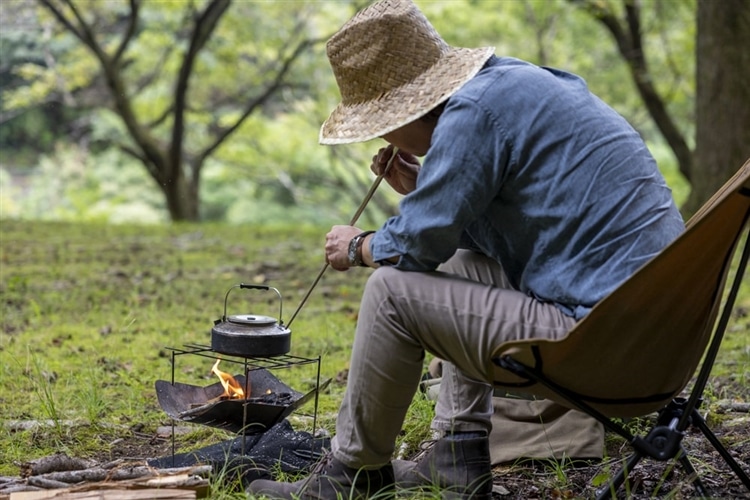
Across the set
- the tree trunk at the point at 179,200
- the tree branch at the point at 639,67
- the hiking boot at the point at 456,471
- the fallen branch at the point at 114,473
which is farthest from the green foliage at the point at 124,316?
the tree branch at the point at 639,67

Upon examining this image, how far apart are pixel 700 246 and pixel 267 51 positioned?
13114 mm

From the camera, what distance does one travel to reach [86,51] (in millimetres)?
15031

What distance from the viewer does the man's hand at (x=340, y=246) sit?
2352mm

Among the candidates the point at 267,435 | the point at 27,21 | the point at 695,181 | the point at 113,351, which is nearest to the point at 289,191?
the point at 27,21

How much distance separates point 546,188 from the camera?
212 centimetres

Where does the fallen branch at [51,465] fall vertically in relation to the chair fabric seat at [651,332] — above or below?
below

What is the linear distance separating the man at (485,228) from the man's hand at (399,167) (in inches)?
10.8

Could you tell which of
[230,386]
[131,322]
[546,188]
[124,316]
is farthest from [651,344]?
[124,316]

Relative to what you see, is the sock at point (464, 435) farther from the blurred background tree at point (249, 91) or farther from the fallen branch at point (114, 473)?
the blurred background tree at point (249, 91)

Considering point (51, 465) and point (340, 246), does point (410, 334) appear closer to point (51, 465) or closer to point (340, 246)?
point (340, 246)

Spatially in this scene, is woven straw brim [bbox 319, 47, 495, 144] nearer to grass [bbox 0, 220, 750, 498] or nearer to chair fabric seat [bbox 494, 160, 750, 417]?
chair fabric seat [bbox 494, 160, 750, 417]

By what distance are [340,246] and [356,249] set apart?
2.7 inches

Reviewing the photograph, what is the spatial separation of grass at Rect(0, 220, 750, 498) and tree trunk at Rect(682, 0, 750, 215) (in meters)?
1.08

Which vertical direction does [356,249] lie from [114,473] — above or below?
above
